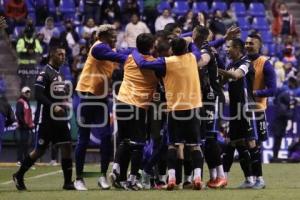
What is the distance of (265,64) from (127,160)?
8.69ft

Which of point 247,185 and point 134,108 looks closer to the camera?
point 134,108

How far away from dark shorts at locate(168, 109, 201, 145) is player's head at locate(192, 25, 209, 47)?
115 cm

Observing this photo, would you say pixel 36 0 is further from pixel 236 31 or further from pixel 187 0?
pixel 236 31

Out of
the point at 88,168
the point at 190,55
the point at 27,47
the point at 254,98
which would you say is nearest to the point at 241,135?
the point at 254,98

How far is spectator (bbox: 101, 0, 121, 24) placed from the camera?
3058 centimetres

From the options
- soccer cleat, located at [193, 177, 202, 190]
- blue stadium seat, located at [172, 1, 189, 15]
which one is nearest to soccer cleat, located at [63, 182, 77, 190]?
soccer cleat, located at [193, 177, 202, 190]

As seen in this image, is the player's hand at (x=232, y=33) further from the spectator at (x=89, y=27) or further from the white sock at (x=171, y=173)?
the spectator at (x=89, y=27)

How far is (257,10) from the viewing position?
109ft

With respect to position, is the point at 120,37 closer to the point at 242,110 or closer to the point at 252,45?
the point at 252,45

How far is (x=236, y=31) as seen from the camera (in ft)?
50.7

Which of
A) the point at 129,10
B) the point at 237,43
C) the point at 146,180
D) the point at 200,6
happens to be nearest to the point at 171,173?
the point at 146,180

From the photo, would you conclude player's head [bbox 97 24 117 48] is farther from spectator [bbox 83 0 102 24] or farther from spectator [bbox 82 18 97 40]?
spectator [bbox 83 0 102 24]

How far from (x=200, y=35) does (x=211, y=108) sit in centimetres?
109

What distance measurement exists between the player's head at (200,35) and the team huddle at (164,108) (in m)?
0.02
